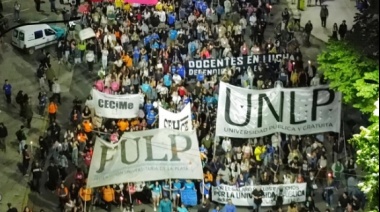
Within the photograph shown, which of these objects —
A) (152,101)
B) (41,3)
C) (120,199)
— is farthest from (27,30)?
(120,199)

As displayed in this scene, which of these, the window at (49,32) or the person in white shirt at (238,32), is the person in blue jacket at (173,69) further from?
the window at (49,32)

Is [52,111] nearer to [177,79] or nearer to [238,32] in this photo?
[177,79]

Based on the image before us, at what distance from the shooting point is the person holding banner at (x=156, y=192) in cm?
3120

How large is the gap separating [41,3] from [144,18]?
836 cm

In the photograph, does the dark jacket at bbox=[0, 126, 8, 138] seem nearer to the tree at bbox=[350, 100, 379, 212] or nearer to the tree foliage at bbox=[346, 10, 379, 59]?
the tree foliage at bbox=[346, 10, 379, 59]

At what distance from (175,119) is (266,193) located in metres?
4.19

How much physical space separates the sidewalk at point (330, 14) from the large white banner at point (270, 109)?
11816 mm

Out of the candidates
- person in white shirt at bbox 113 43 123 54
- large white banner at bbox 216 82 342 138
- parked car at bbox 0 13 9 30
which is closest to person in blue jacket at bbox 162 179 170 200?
large white banner at bbox 216 82 342 138

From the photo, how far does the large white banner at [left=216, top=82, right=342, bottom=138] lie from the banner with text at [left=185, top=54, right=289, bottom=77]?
4.44m

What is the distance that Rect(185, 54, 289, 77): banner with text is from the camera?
3644 cm

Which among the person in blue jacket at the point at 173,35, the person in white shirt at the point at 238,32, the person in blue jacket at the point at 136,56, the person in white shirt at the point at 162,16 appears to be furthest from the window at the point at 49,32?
the person in white shirt at the point at 238,32

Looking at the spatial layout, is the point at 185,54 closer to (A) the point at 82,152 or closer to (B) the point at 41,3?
(A) the point at 82,152

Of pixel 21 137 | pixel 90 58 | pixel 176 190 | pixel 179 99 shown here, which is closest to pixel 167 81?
pixel 179 99

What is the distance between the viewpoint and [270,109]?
105ft
